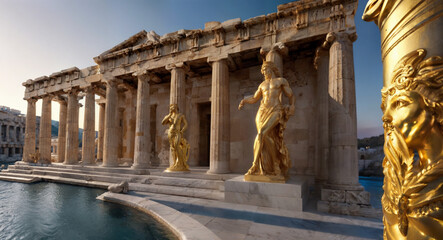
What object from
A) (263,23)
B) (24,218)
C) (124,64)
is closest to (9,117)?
(124,64)

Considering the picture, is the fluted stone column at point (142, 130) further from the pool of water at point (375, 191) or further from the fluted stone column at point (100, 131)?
the pool of water at point (375, 191)

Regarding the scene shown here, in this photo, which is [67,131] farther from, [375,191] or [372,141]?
[372,141]

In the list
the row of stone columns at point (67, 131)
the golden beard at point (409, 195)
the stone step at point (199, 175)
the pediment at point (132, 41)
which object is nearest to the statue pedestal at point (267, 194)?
the stone step at point (199, 175)

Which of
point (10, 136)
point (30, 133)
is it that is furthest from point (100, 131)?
point (10, 136)

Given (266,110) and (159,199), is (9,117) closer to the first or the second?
(159,199)

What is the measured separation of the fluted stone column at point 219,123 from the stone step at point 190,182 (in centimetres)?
99

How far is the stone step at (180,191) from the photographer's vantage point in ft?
21.3

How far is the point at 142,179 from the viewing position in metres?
8.39

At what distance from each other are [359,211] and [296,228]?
2.47m

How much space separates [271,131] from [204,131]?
24.1 ft

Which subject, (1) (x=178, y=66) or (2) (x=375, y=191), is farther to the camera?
(1) (x=178, y=66)

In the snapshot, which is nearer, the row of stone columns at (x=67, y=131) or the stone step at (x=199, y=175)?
the stone step at (x=199, y=175)

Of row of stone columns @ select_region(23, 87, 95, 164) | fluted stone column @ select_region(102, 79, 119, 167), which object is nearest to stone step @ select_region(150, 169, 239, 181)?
fluted stone column @ select_region(102, 79, 119, 167)

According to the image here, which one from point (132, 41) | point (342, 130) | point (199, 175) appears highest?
point (132, 41)
